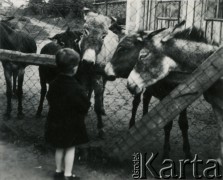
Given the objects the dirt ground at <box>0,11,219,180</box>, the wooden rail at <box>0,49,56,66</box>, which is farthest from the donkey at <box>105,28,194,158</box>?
the wooden rail at <box>0,49,56,66</box>

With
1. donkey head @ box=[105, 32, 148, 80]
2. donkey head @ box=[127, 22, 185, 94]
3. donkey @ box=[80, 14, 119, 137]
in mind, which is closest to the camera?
donkey head @ box=[127, 22, 185, 94]

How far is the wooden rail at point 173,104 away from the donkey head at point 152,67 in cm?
63

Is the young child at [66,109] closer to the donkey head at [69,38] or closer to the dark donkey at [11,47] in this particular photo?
the donkey head at [69,38]

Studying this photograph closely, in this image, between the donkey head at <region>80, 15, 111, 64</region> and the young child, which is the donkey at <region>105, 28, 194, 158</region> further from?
the young child

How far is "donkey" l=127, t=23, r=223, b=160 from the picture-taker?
13.4ft

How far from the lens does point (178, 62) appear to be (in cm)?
412

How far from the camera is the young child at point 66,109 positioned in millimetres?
A: 3797

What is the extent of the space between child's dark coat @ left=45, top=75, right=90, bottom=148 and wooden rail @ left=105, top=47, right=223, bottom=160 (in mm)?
497

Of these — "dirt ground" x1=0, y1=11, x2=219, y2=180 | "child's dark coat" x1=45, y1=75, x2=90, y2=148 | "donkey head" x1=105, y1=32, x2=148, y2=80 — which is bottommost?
"dirt ground" x1=0, y1=11, x2=219, y2=180

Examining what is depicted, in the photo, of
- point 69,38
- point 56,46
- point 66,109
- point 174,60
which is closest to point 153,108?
point 174,60

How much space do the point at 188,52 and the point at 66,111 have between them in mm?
1585

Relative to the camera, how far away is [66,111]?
12.6 feet

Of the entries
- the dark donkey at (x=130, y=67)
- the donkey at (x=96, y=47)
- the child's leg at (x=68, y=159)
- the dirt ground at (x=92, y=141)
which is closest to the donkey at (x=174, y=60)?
the dark donkey at (x=130, y=67)

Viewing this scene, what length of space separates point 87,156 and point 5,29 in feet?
12.2
